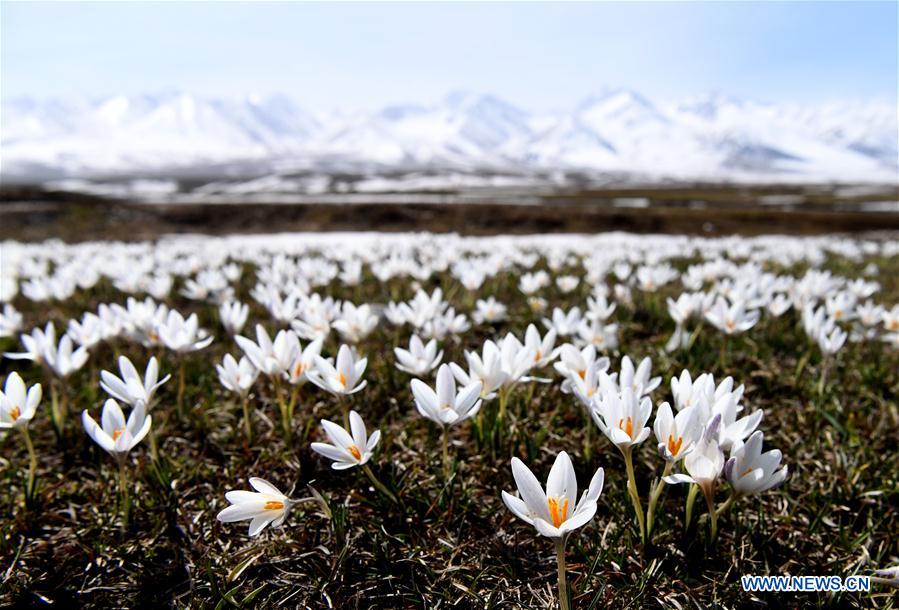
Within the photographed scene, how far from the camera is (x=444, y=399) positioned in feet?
5.31

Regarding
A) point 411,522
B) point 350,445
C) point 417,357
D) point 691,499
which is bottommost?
point 411,522

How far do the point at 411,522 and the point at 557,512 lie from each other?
59 cm

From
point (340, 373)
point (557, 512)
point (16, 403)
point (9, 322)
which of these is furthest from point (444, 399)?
point (9, 322)

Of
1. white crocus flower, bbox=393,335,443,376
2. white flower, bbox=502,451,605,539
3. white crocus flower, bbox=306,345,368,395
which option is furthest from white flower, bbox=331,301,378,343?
white flower, bbox=502,451,605,539

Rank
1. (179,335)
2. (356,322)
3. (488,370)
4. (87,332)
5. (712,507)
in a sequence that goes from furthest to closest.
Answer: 1. (356,322)
2. (87,332)
3. (179,335)
4. (488,370)
5. (712,507)

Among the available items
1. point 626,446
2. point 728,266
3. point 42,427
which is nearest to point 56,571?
point 42,427

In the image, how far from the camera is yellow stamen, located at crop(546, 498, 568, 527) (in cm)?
124

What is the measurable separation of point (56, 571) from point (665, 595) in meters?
1.76

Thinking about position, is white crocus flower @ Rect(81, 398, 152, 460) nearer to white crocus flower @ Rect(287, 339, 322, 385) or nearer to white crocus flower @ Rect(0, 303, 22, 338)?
white crocus flower @ Rect(287, 339, 322, 385)

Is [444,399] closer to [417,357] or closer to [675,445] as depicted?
→ [417,357]

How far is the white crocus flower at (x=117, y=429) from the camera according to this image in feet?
4.71

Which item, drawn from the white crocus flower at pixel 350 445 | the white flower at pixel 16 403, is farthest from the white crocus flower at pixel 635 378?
the white flower at pixel 16 403

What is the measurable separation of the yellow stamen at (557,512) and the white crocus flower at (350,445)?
51cm

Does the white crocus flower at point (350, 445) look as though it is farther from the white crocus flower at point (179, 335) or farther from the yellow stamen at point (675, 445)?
the white crocus flower at point (179, 335)
